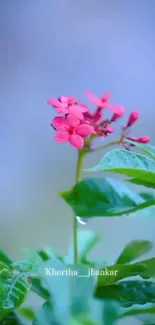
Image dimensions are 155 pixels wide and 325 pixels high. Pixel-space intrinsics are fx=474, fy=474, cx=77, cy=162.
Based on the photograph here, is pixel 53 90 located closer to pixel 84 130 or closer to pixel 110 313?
pixel 84 130

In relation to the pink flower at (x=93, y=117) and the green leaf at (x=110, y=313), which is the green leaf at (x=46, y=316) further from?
the pink flower at (x=93, y=117)

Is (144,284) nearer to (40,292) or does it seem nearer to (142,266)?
(142,266)

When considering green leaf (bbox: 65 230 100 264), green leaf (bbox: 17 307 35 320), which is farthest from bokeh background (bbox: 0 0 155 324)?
green leaf (bbox: 17 307 35 320)

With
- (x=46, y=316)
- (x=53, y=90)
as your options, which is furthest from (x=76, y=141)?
(x=53, y=90)

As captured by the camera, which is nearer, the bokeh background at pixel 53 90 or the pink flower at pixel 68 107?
the pink flower at pixel 68 107

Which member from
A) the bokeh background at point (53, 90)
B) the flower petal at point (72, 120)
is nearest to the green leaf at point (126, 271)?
the flower petal at point (72, 120)

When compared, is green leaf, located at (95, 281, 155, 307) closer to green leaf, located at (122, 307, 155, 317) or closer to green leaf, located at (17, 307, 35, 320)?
green leaf, located at (122, 307, 155, 317)
